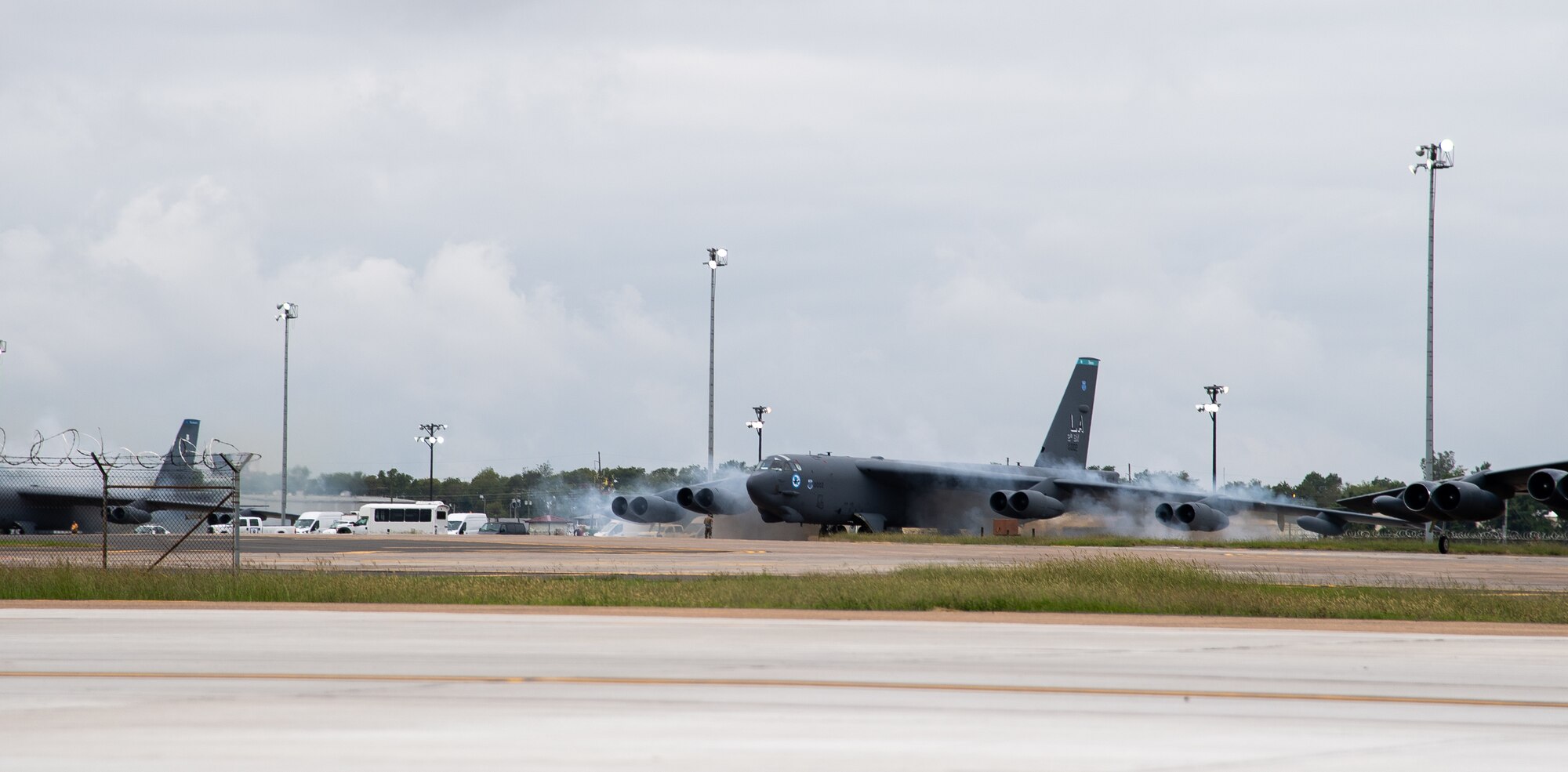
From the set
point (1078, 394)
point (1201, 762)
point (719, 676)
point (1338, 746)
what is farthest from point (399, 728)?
point (1078, 394)

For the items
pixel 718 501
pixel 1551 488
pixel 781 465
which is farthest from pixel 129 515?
pixel 1551 488

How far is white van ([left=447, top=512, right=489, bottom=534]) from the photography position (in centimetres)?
8662

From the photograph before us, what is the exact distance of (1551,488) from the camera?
3278 centimetres

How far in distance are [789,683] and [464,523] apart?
7967 cm

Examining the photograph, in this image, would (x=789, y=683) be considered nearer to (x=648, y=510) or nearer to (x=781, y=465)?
(x=781, y=465)

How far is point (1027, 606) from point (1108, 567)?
211 inches

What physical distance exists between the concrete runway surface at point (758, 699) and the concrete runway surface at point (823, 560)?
1235 centimetres

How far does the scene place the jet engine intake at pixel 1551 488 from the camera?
105 feet

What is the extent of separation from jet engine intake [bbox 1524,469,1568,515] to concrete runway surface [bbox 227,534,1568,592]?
1418 mm

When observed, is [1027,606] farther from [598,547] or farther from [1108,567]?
[598,547]

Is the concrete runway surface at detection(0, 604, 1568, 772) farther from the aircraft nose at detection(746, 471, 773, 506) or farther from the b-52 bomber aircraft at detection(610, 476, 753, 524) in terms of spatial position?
the b-52 bomber aircraft at detection(610, 476, 753, 524)

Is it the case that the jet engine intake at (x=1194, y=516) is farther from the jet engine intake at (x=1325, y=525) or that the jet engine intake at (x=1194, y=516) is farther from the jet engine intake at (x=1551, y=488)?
the jet engine intake at (x=1551, y=488)

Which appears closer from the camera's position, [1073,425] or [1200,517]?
[1200,517]

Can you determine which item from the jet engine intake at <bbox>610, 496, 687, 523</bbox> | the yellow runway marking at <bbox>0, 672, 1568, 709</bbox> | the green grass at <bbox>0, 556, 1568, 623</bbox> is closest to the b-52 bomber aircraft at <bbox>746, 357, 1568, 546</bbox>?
the jet engine intake at <bbox>610, 496, 687, 523</bbox>
